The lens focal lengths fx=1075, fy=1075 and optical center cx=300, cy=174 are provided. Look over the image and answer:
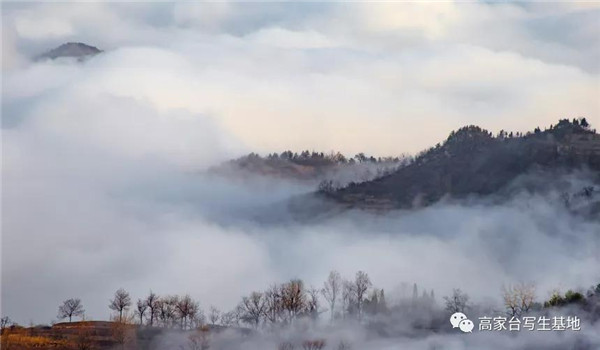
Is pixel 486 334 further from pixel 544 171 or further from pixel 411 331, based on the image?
pixel 544 171

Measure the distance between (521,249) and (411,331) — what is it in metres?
52.8

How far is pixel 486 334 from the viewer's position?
94.9 meters

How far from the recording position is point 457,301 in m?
122

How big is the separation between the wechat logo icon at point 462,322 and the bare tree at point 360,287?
16.3m

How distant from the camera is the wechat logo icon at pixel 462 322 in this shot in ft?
330

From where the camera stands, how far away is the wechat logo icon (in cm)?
10064

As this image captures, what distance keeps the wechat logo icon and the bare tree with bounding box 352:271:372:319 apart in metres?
16.3

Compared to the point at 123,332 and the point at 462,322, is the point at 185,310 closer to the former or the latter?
the point at 123,332

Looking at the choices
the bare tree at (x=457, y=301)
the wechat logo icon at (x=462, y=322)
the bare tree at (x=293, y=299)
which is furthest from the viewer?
the bare tree at (x=457, y=301)

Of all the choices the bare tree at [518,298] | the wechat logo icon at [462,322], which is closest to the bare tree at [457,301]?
the bare tree at [518,298]

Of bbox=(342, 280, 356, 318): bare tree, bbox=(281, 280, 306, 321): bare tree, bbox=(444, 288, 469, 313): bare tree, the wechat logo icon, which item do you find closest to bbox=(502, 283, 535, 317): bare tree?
bbox=(444, 288, 469, 313): bare tree

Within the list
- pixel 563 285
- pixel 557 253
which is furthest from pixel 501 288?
pixel 557 253

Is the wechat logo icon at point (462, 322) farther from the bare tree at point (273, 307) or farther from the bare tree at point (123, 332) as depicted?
the bare tree at point (123, 332)

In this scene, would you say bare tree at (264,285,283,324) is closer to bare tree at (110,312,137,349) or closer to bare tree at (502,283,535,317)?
bare tree at (110,312,137,349)
